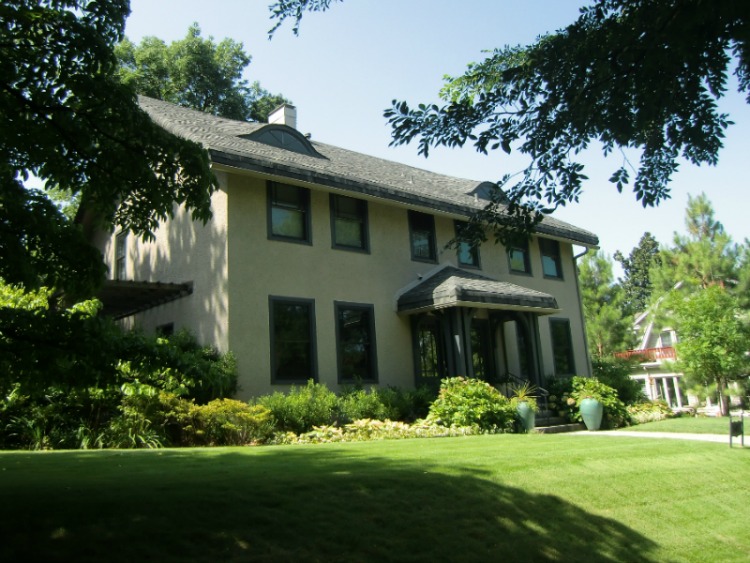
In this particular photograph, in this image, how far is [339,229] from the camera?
1576cm

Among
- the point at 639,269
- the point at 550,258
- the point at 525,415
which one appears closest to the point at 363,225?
the point at 525,415

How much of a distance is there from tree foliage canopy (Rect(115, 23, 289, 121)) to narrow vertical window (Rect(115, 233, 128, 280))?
45.8 feet

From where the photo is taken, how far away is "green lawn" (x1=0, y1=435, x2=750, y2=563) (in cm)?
451

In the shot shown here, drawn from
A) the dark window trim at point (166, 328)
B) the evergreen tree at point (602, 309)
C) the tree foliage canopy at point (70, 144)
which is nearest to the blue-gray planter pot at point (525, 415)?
the dark window trim at point (166, 328)

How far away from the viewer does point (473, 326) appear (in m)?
18.2

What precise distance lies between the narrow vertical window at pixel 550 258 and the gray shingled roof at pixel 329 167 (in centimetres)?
66

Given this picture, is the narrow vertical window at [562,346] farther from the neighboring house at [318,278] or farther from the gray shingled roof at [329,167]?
the gray shingled roof at [329,167]

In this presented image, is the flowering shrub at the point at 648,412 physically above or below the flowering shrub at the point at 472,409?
below

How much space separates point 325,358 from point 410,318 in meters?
2.94

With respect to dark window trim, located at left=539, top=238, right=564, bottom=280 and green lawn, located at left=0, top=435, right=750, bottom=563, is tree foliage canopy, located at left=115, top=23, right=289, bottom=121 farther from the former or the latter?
green lawn, located at left=0, top=435, right=750, bottom=563

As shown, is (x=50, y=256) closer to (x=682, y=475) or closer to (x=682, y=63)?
(x=682, y=63)

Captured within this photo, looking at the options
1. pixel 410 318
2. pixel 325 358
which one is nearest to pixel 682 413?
pixel 410 318

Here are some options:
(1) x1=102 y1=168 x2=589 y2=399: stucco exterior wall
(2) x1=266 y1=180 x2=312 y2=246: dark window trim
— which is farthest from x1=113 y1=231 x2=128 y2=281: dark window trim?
(2) x1=266 y1=180 x2=312 y2=246: dark window trim

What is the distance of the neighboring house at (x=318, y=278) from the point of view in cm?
1373
